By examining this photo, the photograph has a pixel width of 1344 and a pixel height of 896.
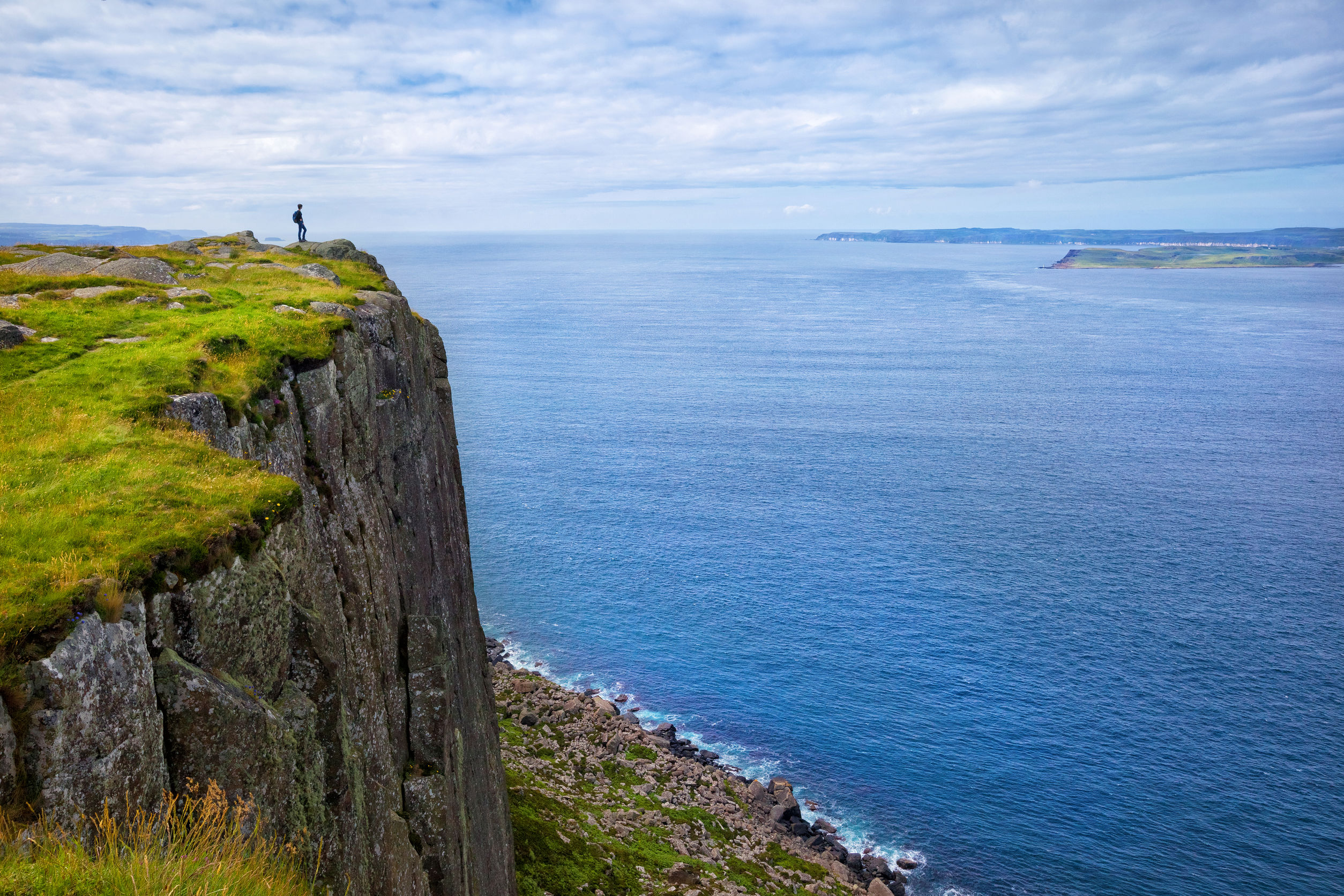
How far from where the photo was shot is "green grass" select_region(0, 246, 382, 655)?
11391mm

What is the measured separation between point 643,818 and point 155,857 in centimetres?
5322

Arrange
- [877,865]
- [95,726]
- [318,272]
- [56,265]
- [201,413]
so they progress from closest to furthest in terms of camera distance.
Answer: [95,726]
[201,413]
[56,265]
[318,272]
[877,865]

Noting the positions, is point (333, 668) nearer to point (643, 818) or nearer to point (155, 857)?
point (155, 857)

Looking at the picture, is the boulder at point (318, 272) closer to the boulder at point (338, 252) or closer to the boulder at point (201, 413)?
the boulder at point (338, 252)

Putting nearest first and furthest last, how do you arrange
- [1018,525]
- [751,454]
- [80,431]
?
[80,431] < [1018,525] < [751,454]

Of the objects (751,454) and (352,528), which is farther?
(751,454)

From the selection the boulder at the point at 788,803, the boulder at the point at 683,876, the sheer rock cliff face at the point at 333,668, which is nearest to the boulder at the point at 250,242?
the sheer rock cliff face at the point at 333,668

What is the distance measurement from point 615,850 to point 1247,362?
19583 cm

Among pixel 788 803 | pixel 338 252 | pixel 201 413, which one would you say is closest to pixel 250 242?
pixel 338 252

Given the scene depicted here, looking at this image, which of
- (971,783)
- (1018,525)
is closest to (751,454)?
(1018,525)

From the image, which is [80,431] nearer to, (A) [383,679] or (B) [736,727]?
(A) [383,679]

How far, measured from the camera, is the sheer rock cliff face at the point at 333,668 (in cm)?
1046

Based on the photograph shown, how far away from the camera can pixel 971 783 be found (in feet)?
212

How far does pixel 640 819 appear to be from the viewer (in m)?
57.9
